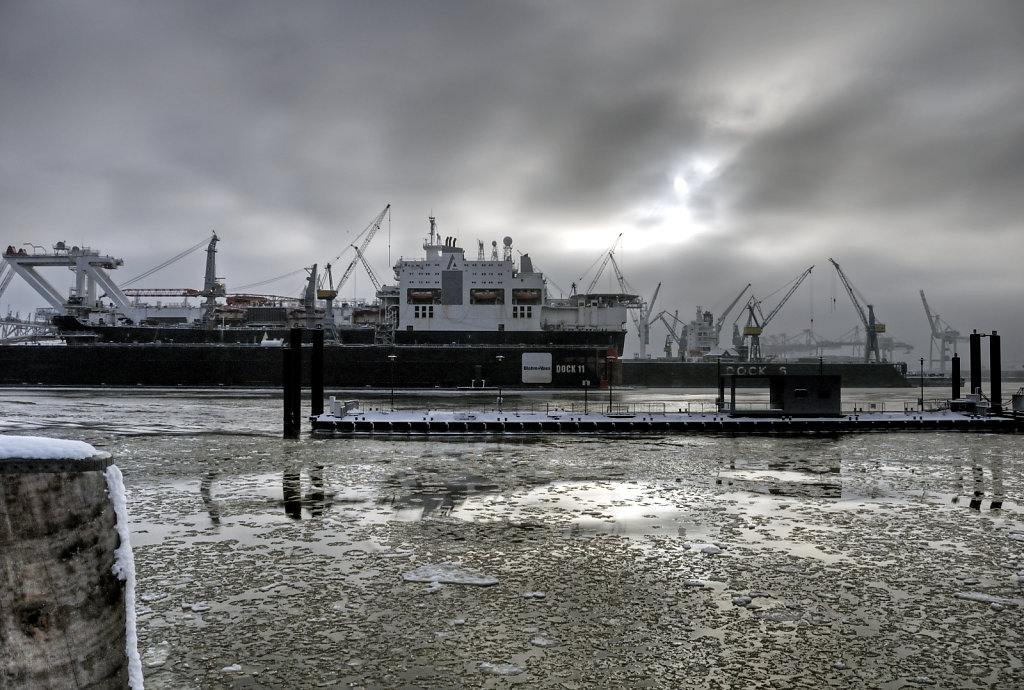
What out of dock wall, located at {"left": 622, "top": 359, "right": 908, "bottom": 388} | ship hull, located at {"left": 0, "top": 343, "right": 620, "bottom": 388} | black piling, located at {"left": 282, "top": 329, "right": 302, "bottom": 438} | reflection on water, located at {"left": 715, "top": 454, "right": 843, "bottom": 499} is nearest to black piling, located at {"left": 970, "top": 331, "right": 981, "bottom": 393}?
reflection on water, located at {"left": 715, "top": 454, "right": 843, "bottom": 499}

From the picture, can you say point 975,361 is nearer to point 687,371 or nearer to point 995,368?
point 995,368

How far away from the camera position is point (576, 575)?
9.71m

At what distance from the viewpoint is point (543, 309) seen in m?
69.3

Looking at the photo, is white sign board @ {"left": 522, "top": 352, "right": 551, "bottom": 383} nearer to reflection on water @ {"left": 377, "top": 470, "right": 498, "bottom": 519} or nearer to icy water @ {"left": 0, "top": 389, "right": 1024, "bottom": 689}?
icy water @ {"left": 0, "top": 389, "right": 1024, "bottom": 689}

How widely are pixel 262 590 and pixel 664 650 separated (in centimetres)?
538

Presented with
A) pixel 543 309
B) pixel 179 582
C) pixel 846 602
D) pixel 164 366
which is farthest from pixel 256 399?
pixel 846 602

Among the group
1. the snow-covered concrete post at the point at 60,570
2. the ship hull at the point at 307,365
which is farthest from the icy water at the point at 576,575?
the ship hull at the point at 307,365

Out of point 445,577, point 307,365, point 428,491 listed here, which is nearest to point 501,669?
point 445,577

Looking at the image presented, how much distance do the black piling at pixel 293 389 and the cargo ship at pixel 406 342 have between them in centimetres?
3122

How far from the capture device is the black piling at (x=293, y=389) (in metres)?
28.4

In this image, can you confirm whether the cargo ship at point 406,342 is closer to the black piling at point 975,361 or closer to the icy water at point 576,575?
the black piling at point 975,361

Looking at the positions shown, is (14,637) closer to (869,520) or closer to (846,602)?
(846,602)

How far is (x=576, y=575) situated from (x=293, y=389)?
72.4 feet

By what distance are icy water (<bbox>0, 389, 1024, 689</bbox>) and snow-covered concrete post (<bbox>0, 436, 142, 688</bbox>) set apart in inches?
147
